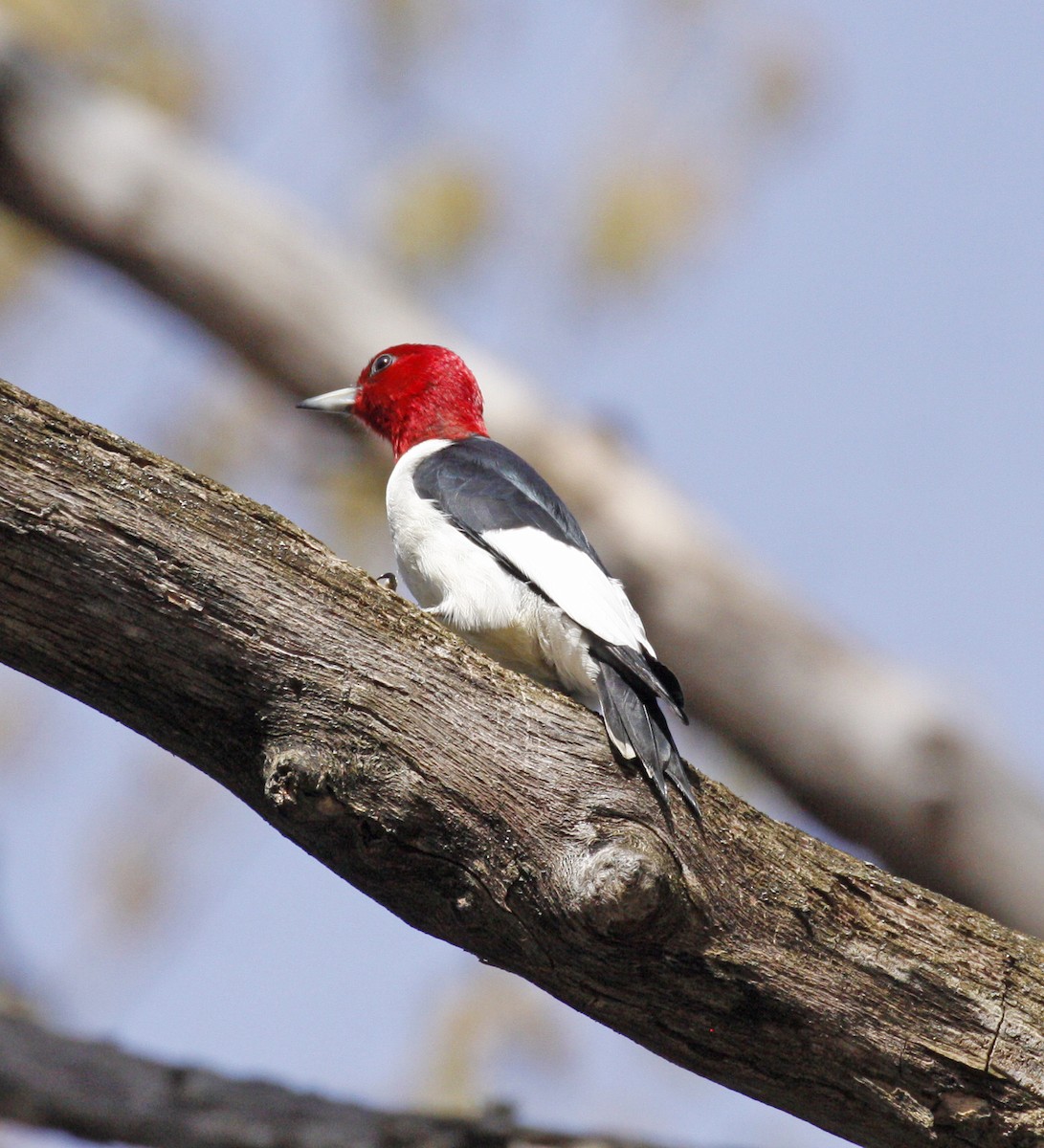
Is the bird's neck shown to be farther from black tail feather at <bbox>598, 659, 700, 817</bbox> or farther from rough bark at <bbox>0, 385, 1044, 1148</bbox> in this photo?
rough bark at <bbox>0, 385, 1044, 1148</bbox>

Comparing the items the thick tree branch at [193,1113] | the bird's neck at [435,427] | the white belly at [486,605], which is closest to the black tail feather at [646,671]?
the white belly at [486,605]

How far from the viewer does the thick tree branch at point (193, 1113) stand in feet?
9.41

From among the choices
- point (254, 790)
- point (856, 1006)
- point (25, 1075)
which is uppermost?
point (856, 1006)

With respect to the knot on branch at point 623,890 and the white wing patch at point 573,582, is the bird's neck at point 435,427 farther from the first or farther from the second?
the knot on branch at point 623,890

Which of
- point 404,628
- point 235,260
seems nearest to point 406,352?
point 235,260

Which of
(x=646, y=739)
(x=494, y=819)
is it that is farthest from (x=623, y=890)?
(x=646, y=739)

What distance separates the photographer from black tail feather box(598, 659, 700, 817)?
2248 mm

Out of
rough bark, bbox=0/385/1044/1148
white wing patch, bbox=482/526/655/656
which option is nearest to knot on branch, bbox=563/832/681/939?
rough bark, bbox=0/385/1044/1148

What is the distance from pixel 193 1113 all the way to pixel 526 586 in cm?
132

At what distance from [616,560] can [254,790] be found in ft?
8.84

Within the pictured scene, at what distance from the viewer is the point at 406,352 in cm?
446

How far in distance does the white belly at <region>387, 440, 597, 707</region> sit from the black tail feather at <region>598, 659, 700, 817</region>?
358mm

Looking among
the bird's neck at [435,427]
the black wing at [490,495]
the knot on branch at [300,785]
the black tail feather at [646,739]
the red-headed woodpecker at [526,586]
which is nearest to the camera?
the knot on branch at [300,785]

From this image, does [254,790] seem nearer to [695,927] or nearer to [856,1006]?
[695,927]
